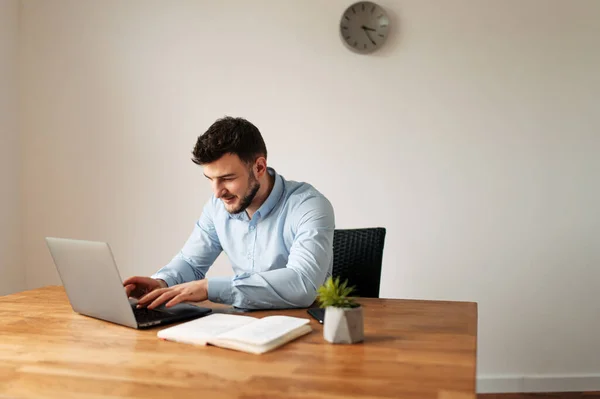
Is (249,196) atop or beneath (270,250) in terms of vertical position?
atop

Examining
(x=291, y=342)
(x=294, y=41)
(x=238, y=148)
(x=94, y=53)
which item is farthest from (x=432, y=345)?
(x=94, y=53)

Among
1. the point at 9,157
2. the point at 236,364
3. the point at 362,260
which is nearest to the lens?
the point at 236,364

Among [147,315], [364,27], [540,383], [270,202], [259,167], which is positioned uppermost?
[364,27]

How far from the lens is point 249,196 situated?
7.22 feet

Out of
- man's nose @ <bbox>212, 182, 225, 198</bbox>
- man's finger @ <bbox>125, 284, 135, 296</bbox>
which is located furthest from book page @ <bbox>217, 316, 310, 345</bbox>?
man's nose @ <bbox>212, 182, 225, 198</bbox>

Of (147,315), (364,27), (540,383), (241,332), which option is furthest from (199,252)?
(540,383)

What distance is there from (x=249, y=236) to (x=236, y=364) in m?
1.03

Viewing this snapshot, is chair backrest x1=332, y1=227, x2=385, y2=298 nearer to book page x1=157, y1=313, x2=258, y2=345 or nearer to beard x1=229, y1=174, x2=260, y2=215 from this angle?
beard x1=229, y1=174, x2=260, y2=215

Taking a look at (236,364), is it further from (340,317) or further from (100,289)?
(100,289)

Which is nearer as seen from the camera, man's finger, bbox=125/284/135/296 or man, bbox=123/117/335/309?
man, bbox=123/117/335/309

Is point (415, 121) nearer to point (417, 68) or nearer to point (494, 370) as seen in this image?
point (417, 68)

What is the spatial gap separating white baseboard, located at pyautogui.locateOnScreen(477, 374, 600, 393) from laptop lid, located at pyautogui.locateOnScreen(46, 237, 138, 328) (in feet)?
8.05

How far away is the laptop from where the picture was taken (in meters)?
1.60

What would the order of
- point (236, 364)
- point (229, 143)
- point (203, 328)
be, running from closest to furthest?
point (236, 364) → point (203, 328) → point (229, 143)
